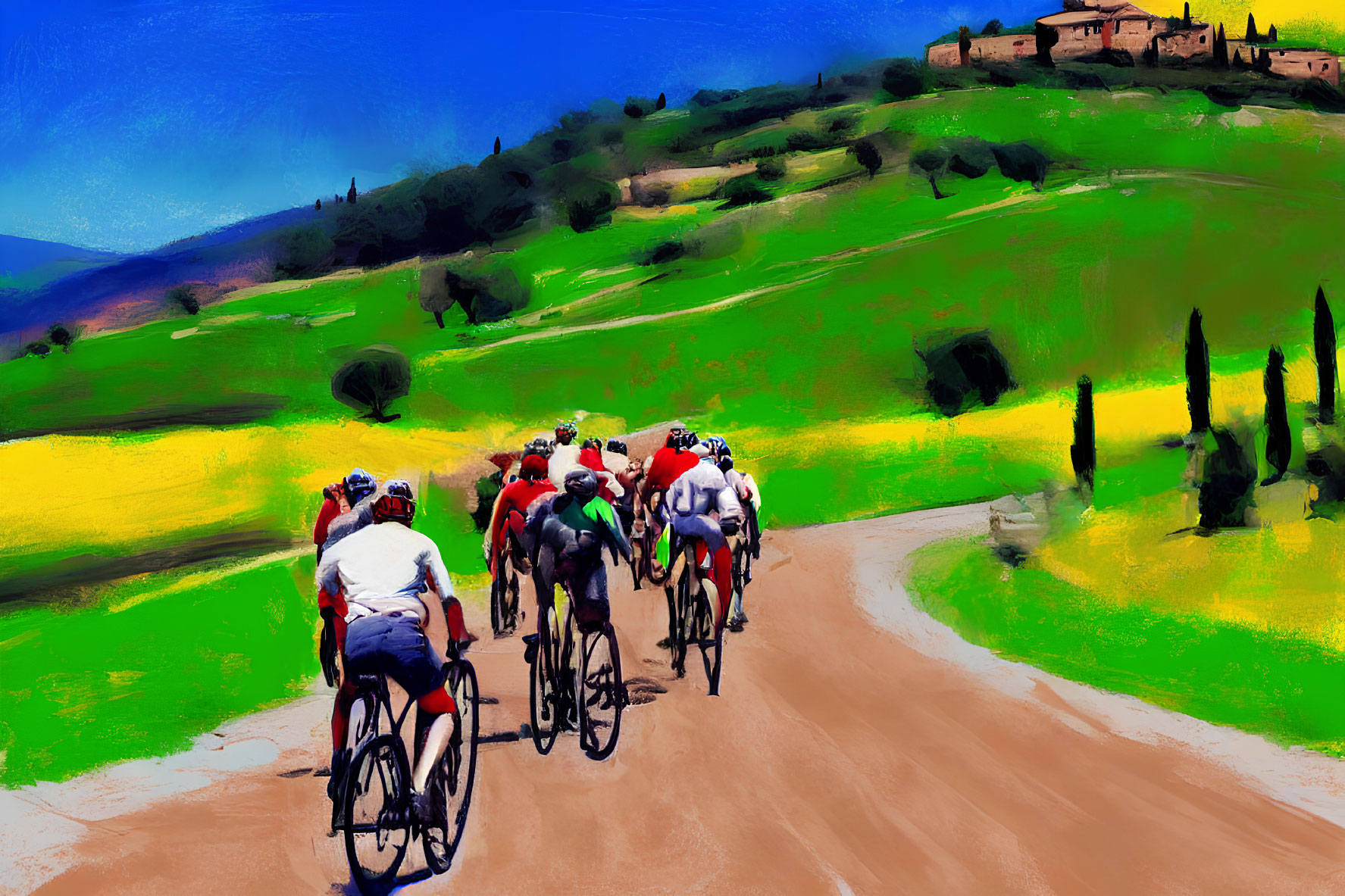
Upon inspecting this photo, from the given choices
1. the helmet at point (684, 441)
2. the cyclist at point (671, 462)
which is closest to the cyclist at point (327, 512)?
the cyclist at point (671, 462)

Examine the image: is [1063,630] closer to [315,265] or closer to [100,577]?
[100,577]

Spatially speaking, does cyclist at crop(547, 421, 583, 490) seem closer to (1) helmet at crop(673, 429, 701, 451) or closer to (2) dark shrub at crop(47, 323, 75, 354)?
(1) helmet at crop(673, 429, 701, 451)

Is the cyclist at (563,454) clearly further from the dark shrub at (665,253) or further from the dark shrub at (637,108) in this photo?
the dark shrub at (637,108)

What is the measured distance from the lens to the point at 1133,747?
949cm

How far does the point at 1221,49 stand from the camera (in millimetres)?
81375

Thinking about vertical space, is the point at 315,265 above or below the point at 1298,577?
above

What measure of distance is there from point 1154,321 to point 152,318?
52334 millimetres

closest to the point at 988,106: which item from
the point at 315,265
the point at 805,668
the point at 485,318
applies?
the point at 485,318

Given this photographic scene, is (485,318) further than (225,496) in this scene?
Yes

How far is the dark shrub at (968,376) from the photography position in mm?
44500

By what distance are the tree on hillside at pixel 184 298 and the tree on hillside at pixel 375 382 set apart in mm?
22715

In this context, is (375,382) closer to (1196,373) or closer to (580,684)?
(1196,373)

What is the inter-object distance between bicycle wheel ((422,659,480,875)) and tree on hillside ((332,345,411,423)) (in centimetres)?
3946

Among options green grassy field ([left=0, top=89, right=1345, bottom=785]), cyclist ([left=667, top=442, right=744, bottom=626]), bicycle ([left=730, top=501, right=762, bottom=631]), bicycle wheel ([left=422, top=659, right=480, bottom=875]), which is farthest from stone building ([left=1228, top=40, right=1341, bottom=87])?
bicycle wheel ([left=422, top=659, right=480, bottom=875])
